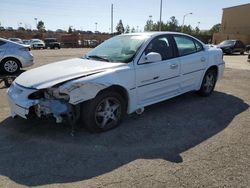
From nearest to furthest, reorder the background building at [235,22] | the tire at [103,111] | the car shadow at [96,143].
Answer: the car shadow at [96,143] → the tire at [103,111] → the background building at [235,22]

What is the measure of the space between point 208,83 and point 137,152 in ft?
12.0

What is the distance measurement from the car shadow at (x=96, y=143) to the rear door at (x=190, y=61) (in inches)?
27.3

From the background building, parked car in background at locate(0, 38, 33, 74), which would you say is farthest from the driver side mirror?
the background building

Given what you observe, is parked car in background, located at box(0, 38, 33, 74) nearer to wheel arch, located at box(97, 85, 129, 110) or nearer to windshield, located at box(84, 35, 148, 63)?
windshield, located at box(84, 35, 148, 63)

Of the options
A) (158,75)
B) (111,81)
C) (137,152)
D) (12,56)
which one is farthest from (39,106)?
(12,56)

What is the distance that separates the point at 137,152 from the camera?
3.95 m

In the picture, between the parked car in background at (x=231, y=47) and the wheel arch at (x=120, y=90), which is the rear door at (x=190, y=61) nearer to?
the wheel arch at (x=120, y=90)

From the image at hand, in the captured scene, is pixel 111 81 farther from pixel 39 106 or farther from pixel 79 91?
pixel 39 106

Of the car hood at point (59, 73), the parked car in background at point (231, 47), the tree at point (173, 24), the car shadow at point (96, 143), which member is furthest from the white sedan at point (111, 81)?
the tree at point (173, 24)

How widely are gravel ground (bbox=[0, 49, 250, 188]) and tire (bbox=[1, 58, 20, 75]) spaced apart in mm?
4935

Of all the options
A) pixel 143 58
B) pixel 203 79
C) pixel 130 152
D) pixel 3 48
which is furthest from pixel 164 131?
pixel 3 48

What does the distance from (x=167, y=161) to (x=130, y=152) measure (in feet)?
1.77

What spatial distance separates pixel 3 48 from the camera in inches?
388

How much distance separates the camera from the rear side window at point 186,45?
5.97 m
